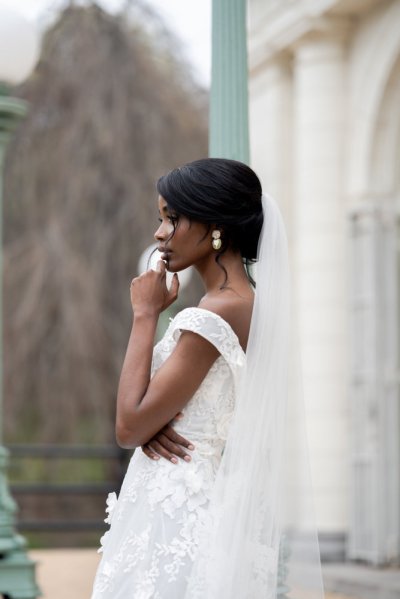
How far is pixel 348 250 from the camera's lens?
915 cm

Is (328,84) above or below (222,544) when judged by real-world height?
above

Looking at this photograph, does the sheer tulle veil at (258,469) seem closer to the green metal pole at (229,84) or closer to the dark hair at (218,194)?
the dark hair at (218,194)

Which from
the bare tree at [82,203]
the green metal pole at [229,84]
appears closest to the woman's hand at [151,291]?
the green metal pole at [229,84]

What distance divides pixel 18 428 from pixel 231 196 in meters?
13.0

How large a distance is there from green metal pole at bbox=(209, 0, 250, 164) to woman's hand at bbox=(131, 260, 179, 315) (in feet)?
3.77

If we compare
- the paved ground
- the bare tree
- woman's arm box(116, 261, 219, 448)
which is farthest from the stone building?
woman's arm box(116, 261, 219, 448)

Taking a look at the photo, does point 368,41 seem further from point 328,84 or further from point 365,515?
point 365,515

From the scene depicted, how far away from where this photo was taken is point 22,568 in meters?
6.85

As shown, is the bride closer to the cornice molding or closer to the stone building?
the stone building

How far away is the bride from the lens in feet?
9.93

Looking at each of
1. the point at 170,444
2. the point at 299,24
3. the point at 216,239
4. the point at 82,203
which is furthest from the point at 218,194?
the point at 82,203

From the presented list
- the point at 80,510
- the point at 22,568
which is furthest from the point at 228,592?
the point at 80,510

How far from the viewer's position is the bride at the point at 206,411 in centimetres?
303

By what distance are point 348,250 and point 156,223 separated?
6.67m
